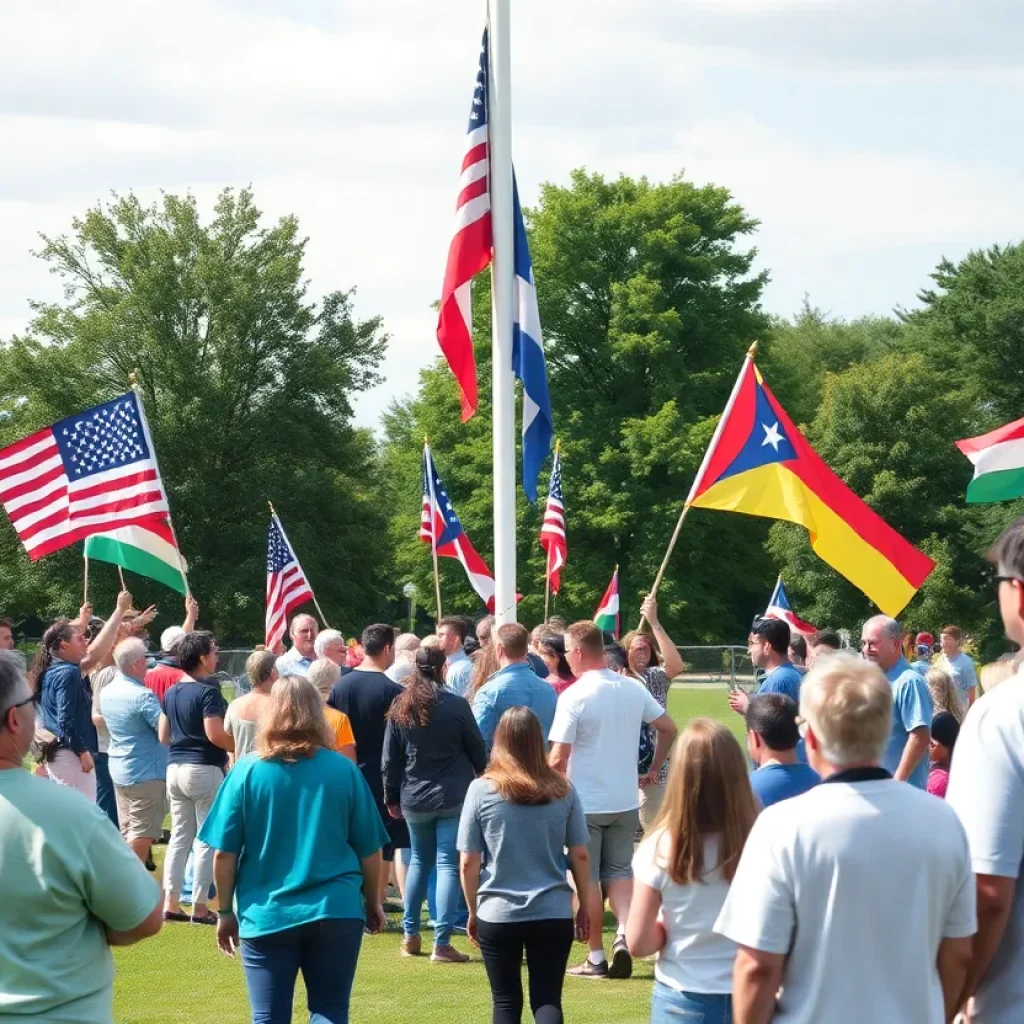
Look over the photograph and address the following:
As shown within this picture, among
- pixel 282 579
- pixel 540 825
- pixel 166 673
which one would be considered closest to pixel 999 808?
pixel 540 825

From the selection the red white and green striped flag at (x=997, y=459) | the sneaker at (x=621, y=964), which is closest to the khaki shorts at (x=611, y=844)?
the sneaker at (x=621, y=964)

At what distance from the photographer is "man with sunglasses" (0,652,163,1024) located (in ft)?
Answer: 13.2

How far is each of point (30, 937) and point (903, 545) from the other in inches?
353

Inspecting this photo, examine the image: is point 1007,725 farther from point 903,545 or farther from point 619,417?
point 619,417

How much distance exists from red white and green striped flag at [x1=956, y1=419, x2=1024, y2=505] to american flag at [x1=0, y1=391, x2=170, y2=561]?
6.96 m

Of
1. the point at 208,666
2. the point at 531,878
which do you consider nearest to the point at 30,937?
the point at 531,878

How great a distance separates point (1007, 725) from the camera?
3.70 m

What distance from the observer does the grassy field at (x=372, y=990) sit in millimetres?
8617

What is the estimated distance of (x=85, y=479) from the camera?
14.2 m

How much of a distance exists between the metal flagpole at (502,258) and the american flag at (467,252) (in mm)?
102

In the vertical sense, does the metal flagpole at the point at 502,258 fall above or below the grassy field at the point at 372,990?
above

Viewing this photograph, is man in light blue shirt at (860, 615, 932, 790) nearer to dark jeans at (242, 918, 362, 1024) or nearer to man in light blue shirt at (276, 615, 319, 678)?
dark jeans at (242, 918, 362, 1024)

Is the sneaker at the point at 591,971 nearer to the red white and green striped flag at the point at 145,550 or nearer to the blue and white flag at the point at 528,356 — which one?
the red white and green striped flag at the point at 145,550

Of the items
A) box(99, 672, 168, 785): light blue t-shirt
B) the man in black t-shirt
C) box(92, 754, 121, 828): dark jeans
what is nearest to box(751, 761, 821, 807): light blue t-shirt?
the man in black t-shirt
